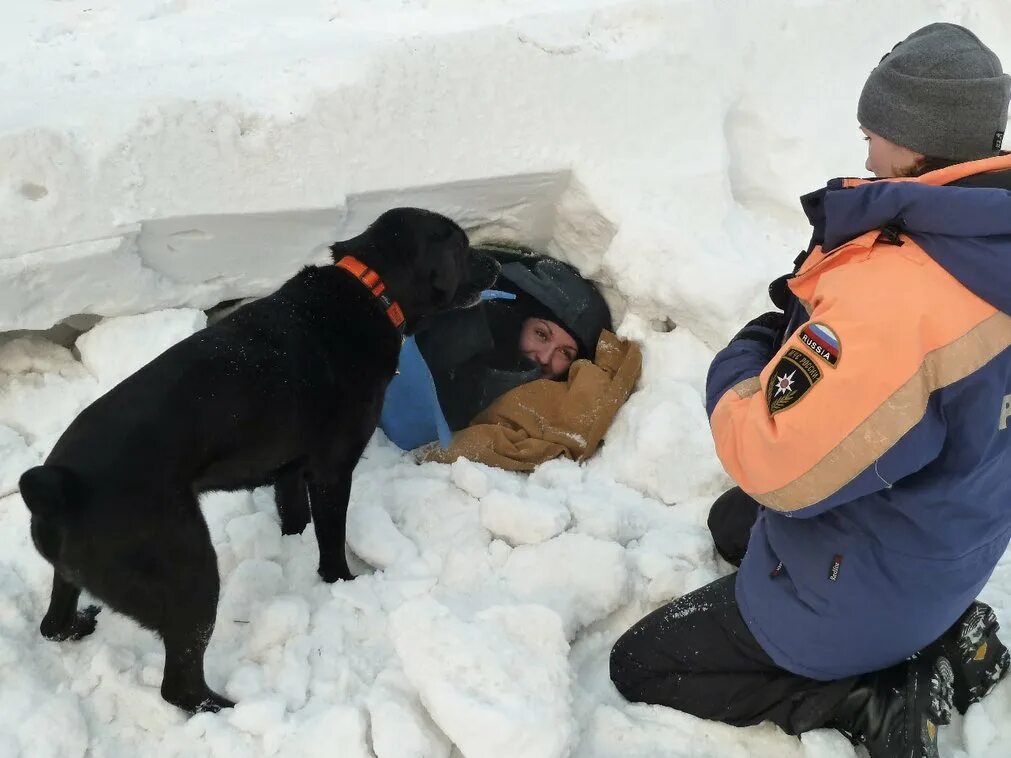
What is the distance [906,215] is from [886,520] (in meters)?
0.65

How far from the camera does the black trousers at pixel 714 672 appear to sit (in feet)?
6.48

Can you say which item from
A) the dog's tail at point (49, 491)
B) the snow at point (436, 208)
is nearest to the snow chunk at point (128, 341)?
the snow at point (436, 208)

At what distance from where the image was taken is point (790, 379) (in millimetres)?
1466

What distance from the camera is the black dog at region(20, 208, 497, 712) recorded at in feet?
6.01

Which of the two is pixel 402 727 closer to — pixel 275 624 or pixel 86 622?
pixel 275 624

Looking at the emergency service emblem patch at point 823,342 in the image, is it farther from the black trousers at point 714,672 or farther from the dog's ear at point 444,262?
the dog's ear at point 444,262

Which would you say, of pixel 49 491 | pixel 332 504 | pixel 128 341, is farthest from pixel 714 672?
pixel 128 341

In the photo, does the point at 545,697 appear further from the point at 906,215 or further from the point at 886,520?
the point at 906,215

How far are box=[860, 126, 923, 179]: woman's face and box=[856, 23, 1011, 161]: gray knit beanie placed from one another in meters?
0.02

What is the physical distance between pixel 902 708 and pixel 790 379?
3.14ft

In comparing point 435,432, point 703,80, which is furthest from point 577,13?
point 435,432

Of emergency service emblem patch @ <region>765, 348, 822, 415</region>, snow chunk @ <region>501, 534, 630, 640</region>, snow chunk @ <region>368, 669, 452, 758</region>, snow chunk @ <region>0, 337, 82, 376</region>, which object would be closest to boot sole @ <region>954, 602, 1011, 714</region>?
snow chunk @ <region>501, 534, 630, 640</region>

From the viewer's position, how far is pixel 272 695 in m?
2.09

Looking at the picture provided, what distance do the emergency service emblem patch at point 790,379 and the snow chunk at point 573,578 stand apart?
105 centimetres
